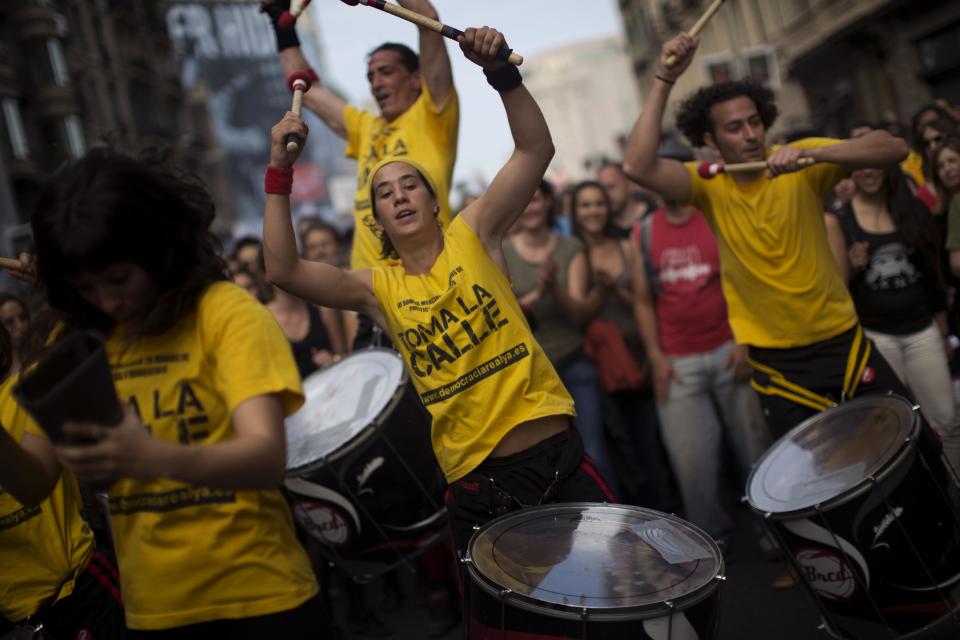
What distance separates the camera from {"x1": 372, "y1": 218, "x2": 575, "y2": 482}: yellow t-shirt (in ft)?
9.34

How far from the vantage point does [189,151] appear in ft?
139

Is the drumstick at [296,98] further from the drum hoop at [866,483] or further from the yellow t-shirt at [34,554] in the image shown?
the drum hoop at [866,483]

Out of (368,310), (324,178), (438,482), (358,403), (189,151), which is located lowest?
(438,482)

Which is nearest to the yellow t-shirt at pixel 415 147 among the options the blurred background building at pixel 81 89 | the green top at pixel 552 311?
the green top at pixel 552 311

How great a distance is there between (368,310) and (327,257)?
3.17m

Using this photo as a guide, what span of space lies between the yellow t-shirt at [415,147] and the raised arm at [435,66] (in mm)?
31

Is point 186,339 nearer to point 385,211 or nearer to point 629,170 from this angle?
point 385,211

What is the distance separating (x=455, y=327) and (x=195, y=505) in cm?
102

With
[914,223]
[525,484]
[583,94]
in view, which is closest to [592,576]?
[525,484]

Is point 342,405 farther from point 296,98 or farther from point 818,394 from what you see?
point 818,394

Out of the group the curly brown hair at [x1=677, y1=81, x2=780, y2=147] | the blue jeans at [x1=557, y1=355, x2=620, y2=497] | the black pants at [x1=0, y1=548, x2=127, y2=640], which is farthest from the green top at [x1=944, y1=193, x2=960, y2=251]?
the black pants at [x1=0, y1=548, x2=127, y2=640]

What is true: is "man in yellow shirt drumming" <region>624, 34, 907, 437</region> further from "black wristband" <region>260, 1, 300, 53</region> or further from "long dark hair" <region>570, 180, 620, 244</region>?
"long dark hair" <region>570, 180, 620, 244</region>

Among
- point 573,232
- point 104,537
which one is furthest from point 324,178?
point 104,537

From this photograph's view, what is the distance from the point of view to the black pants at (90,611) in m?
2.72
